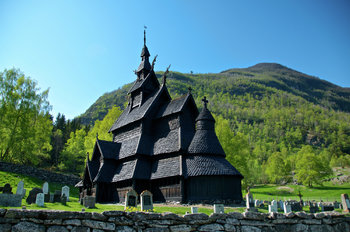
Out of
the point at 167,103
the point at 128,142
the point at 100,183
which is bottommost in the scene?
the point at 100,183

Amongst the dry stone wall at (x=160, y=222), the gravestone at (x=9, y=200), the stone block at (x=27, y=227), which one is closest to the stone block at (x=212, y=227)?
the dry stone wall at (x=160, y=222)

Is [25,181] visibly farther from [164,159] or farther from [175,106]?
[175,106]

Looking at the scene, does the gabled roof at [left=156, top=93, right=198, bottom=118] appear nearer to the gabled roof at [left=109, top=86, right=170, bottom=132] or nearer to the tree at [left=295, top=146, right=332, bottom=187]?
the gabled roof at [left=109, top=86, right=170, bottom=132]

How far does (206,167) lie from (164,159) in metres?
4.72

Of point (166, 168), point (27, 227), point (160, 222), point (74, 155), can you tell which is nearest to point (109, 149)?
point (166, 168)

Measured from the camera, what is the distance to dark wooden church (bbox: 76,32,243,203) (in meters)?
21.6

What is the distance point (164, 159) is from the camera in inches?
974

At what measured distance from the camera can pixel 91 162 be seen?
93.5ft

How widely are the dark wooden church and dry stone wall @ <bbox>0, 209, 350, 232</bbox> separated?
13.0 meters

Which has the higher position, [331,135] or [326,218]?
[331,135]

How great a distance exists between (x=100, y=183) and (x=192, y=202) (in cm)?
1038

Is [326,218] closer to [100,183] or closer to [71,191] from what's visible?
[100,183]

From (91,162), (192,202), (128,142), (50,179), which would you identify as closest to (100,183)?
(91,162)

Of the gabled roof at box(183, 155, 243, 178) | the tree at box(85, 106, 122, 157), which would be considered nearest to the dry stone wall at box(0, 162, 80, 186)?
the tree at box(85, 106, 122, 157)
